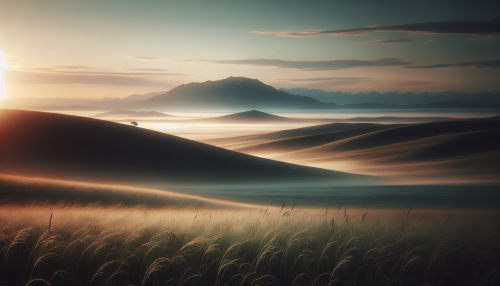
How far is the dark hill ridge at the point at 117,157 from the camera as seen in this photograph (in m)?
33.4

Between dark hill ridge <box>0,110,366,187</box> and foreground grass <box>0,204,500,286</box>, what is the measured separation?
25633 mm

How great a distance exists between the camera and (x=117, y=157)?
37.2m

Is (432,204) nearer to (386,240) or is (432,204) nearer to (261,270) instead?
(386,240)

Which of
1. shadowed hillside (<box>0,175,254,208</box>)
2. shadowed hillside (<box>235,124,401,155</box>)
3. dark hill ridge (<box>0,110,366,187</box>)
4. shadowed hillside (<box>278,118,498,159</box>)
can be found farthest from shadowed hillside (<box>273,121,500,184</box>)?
shadowed hillside (<box>0,175,254,208</box>)

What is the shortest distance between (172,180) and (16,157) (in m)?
15.8

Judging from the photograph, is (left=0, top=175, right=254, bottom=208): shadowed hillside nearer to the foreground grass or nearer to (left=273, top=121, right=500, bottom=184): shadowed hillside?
→ the foreground grass

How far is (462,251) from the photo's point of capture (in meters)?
7.82

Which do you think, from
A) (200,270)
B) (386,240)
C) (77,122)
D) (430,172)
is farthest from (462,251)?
(77,122)

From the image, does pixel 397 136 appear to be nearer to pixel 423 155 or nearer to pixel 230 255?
pixel 423 155

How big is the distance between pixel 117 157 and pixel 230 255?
33405 mm

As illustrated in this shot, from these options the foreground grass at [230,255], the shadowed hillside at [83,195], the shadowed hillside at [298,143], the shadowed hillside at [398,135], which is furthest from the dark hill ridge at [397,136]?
the foreground grass at [230,255]

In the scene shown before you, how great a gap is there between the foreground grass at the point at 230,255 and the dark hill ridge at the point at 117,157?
25.6 metres

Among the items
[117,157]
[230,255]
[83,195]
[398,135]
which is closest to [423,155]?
[398,135]

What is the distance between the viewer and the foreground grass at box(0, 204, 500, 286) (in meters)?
6.25
